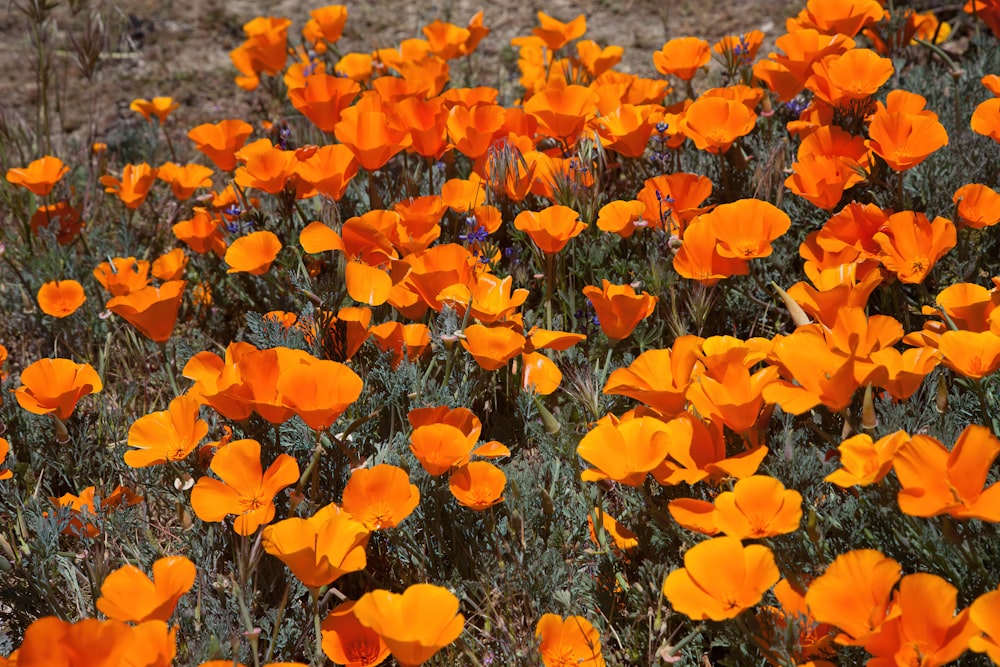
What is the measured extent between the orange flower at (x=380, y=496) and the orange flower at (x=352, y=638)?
16cm

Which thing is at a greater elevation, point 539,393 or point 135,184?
point 135,184

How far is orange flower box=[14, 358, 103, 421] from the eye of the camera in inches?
76.5

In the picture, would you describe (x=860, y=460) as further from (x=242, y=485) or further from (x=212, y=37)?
(x=212, y=37)

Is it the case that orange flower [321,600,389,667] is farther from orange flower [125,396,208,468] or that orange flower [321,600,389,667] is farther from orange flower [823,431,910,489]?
orange flower [823,431,910,489]

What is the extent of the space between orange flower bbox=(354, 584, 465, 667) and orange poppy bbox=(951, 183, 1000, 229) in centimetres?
146

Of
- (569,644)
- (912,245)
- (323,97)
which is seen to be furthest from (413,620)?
(323,97)

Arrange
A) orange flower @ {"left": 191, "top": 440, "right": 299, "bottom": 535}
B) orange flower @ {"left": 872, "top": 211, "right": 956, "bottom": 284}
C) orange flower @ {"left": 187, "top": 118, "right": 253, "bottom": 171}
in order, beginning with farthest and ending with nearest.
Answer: orange flower @ {"left": 187, "top": 118, "right": 253, "bottom": 171}, orange flower @ {"left": 872, "top": 211, "right": 956, "bottom": 284}, orange flower @ {"left": 191, "top": 440, "right": 299, "bottom": 535}

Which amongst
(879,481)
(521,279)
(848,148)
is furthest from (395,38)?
(879,481)

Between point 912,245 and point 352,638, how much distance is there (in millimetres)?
1406

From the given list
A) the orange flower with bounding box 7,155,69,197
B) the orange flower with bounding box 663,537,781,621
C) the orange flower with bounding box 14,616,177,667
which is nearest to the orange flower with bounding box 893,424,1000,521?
the orange flower with bounding box 663,537,781,621

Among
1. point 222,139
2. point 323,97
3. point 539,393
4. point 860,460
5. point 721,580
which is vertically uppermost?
point 323,97

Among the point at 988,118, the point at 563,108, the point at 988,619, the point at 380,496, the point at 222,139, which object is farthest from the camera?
the point at 222,139

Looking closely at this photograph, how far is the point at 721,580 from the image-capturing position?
135 cm

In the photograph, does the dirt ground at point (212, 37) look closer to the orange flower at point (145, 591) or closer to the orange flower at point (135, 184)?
the orange flower at point (135, 184)
